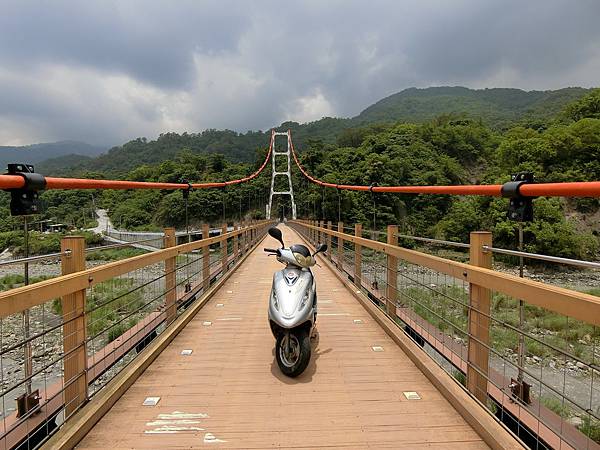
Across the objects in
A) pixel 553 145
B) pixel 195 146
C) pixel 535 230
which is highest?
pixel 195 146

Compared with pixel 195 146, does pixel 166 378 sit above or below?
below

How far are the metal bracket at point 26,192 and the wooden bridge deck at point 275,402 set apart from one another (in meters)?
0.89

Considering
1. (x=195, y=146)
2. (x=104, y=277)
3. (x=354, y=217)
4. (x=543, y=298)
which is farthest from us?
(x=195, y=146)

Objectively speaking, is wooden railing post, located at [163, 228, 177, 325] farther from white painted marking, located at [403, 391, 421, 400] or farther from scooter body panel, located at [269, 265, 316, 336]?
white painted marking, located at [403, 391, 421, 400]

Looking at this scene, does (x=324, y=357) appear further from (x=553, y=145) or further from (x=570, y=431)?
(x=553, y=145)

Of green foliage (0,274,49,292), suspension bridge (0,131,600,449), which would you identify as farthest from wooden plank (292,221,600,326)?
green foliage (0,274,49,292)

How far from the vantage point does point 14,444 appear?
1560mm

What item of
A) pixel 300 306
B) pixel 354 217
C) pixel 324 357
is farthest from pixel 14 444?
pixel 354 217

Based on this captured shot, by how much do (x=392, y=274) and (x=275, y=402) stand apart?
58.7 inches

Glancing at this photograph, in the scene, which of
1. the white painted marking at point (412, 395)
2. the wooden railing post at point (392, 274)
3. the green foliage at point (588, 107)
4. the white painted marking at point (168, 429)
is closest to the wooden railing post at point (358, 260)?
the wooden railing post at point (392, 274)

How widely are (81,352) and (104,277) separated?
A: 35cm

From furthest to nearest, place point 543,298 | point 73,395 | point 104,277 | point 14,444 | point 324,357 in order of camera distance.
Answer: point 324,357 → point 104,277 → point 73,395 → point 14,444 → point 543,298

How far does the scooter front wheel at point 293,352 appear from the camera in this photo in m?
2.33

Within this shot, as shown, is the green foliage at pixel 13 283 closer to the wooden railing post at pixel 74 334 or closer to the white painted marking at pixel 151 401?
the wooden railing post at pixel 74 334
